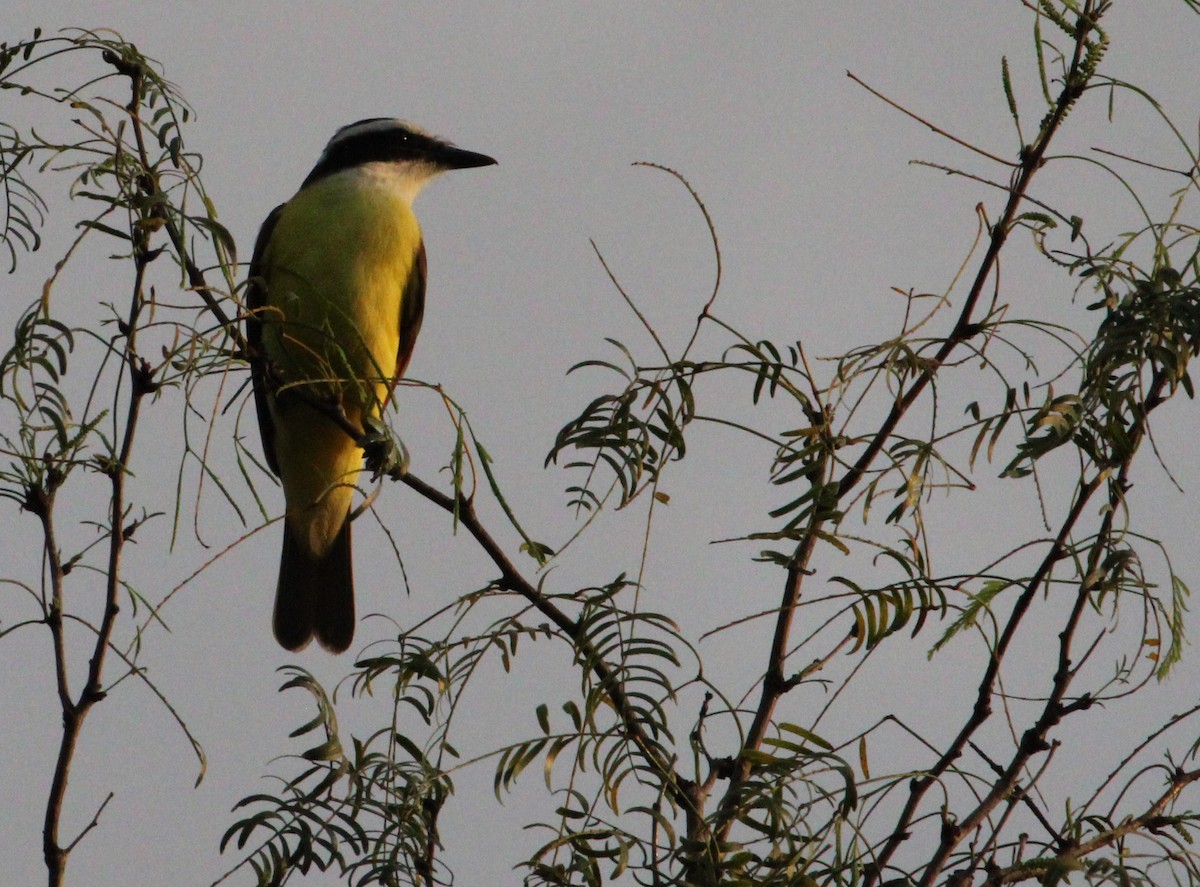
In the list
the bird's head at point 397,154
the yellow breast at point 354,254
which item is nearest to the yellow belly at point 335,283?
the yellow breast at point 354,254

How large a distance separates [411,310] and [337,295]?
1.36ft

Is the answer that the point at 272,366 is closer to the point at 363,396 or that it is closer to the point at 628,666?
the point at 363,396

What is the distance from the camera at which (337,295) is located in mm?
4680

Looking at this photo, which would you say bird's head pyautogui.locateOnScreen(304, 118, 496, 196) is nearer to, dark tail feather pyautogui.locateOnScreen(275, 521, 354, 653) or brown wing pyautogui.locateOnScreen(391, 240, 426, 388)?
brown wing pyautogui.locateOnScreen(391, 240, 426, 388)

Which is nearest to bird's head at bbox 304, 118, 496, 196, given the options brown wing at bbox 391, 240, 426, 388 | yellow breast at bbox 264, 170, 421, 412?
yellow breast at bbox 264, 170, 421, 412

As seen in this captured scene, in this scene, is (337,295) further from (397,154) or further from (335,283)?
(397,154)

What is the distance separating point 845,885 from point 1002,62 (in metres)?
1.08

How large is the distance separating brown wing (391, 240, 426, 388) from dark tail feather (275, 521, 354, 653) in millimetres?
645

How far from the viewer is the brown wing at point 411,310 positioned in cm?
500

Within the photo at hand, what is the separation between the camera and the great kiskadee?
15.5ft

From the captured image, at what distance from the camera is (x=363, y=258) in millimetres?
4789

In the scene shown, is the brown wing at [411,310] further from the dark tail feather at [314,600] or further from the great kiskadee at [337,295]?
the dark tail feather at [314,600]

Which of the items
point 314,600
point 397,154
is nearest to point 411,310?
point 397,154

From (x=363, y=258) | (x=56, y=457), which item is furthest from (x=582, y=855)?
(x=363, y=258)
